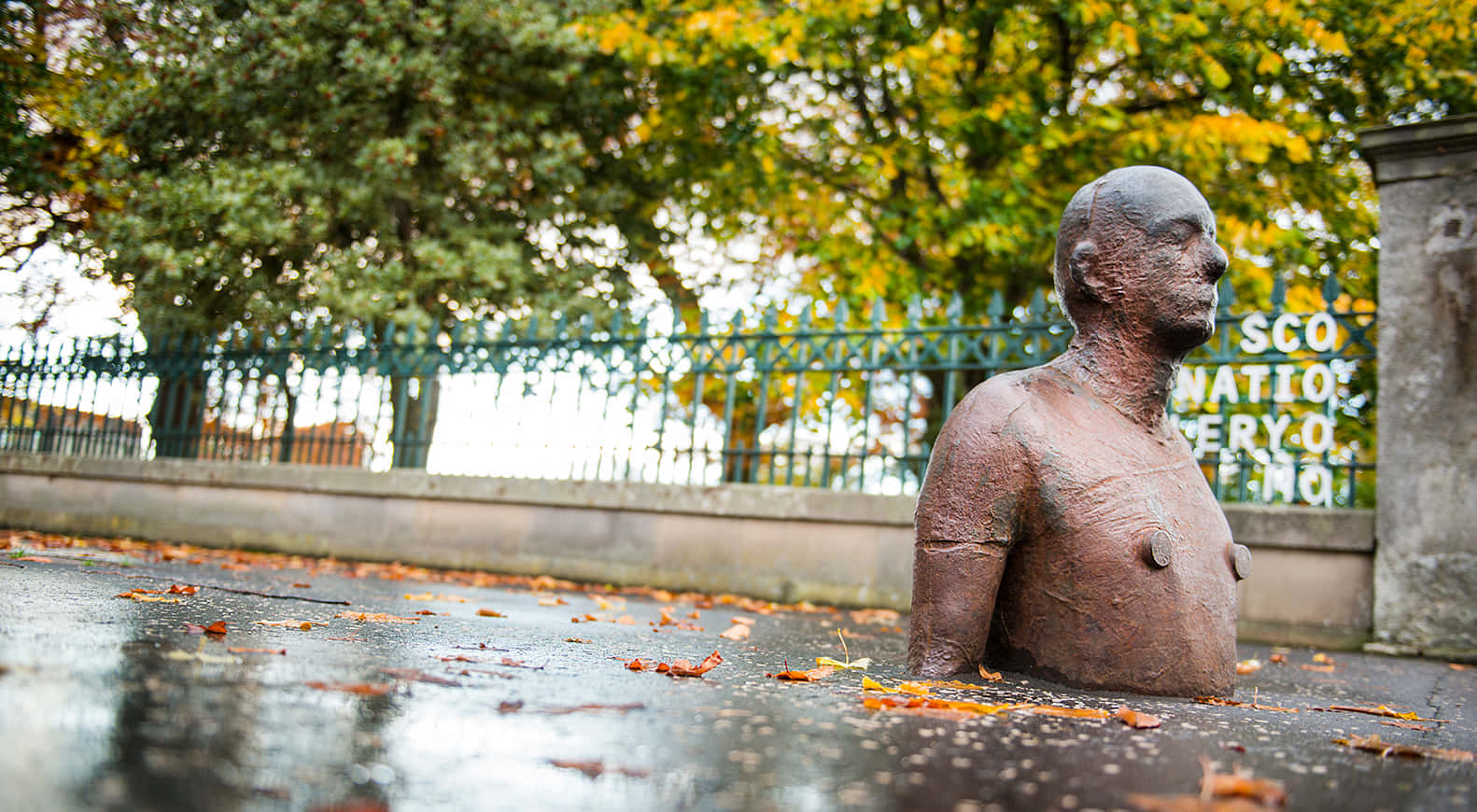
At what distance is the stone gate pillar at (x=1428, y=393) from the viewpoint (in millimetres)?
Answer: 5594

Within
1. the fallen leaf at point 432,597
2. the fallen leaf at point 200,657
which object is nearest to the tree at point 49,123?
the fallen leaf at point 432,597

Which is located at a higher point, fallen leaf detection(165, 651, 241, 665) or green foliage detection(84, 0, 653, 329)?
green foliage detection(84, 0, 653, 329)

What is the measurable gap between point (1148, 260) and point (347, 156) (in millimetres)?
10587

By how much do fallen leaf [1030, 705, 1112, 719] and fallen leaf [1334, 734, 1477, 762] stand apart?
1.72 feet

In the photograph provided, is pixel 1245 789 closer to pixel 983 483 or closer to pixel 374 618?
pixel 983 483

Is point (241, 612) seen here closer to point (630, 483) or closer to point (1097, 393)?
point (1097, 393)

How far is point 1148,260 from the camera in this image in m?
3.09

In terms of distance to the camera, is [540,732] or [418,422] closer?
[540,732]

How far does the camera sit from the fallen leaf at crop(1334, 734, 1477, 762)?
2203 millimetres

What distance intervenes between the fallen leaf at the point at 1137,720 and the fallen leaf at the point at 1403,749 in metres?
0.44

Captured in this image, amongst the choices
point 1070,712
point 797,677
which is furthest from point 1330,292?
point 797,677

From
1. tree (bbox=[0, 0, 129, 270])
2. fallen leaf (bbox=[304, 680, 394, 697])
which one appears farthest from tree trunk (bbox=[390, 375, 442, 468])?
fallen leaf (bbox=[304, 680, 394, 697])

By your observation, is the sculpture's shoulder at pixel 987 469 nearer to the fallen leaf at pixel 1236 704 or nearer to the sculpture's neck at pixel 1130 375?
the sculpture's neck at pixel 1130 375

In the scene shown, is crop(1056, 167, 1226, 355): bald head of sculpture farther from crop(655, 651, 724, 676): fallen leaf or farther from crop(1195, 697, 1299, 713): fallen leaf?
crop(655, 651, 724, 676): fallen leaf
